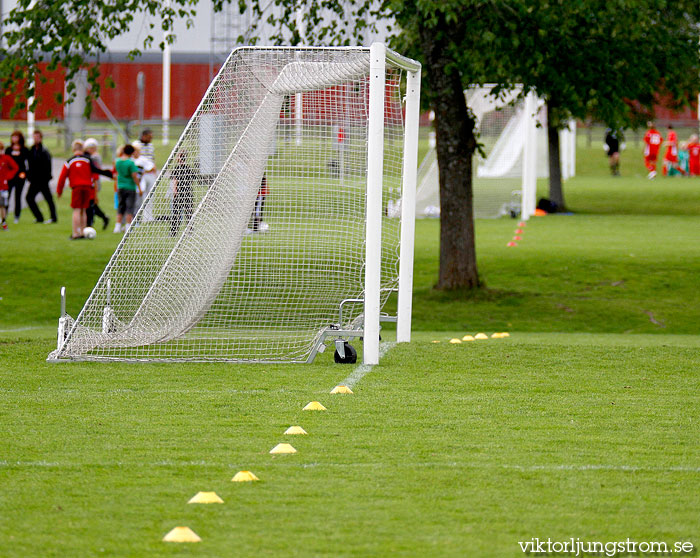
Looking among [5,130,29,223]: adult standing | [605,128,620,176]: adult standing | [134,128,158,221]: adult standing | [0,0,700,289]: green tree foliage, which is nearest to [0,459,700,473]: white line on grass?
[0,0,700,289]: green tree foliage

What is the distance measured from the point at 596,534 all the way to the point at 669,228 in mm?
21504

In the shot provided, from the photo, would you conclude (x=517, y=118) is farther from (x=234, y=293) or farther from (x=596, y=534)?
(x=596, y=534)

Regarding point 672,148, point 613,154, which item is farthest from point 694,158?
point 613,154

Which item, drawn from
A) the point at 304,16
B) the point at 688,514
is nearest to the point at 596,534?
the point at 688,514

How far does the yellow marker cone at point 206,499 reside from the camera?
17.4 ft

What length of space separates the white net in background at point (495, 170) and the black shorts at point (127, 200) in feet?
25.3

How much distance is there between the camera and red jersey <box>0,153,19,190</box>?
2320cm

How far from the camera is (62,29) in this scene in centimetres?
1524

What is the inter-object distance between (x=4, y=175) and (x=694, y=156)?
93.6 feet

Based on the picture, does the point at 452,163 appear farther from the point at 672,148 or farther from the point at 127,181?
the point at 672,148

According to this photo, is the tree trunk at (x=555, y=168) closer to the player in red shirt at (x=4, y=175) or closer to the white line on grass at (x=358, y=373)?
the player in red shirt at (x=4, y=175)

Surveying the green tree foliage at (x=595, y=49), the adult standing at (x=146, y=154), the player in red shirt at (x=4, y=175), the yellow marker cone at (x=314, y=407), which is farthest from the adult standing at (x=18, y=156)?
the yellow marker cone at (x=314, y=407)

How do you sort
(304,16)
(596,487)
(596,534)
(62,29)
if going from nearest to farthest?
1. (596,534)
2. (596,487)
3. (62,29)
4. (304,16)

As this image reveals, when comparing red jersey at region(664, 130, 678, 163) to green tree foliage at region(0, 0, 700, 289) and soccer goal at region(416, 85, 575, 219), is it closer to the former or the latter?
soccer goal at region(416, 85, 575, 219)
